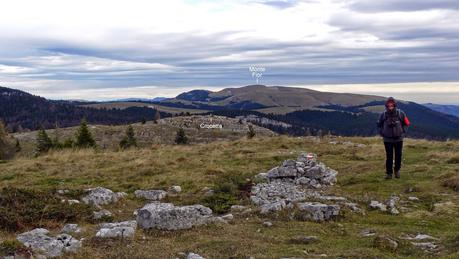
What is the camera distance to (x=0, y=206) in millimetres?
12734

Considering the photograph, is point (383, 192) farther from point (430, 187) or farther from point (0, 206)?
point (0, 206)

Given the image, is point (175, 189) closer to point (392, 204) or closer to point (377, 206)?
point (377, 206)

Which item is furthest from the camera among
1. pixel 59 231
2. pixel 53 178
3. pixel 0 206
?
pixel 53 178

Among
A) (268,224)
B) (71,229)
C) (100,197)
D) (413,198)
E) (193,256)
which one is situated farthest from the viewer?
A: (100,197)

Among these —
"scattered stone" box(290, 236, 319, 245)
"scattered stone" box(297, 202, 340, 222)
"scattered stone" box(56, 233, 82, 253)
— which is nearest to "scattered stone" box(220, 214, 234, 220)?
"scattered stone" box(297, 202, 340, 222)

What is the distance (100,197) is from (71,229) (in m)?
3.66

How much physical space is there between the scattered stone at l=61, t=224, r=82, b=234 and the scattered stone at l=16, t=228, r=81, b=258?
864mm

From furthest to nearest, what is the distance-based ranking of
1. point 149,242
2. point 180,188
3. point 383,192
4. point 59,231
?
point 180,188 → point 383,192 → point 59,231 → point 149,242

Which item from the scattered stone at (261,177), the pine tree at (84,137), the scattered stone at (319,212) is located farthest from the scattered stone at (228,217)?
the pine tree at (84,137)

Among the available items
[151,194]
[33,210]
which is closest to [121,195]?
[151,194]

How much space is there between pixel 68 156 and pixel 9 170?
4.45 m

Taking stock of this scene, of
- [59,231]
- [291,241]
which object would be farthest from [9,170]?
[291,241]

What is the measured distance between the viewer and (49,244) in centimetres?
961

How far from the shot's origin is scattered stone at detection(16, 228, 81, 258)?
925 centimetres
